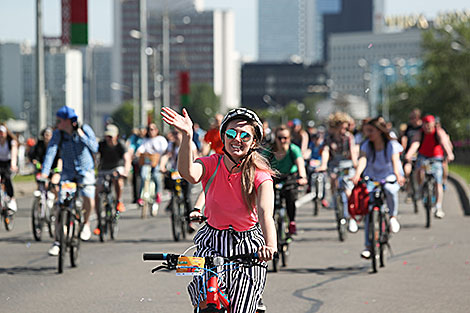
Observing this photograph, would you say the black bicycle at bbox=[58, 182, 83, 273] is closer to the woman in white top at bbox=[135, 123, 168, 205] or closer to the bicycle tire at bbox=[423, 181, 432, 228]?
the woman in white top at bbox=[135, 123, 168, 205]

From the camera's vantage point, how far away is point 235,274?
15.2ft

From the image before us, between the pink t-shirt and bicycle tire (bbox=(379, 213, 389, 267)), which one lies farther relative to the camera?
bicycle tire (bbox=(379, 213, 389, 267))

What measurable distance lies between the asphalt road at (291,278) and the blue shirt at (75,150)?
Answer: 1.09 meters

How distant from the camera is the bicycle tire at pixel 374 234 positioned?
31.7ft

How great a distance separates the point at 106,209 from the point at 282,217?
3.47 meters

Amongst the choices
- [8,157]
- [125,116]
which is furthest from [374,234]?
[125,116]

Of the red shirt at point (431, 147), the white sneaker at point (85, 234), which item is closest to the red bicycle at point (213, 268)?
the white sneaker at point (85, 234)

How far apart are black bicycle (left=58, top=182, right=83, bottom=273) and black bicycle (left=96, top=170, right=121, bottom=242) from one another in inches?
89.6

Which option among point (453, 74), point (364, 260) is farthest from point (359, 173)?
point (453, 74)

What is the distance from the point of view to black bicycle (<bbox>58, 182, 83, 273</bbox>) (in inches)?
374

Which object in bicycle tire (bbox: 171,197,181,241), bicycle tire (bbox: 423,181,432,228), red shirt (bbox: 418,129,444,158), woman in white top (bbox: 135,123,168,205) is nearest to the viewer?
bicycle tire (bbox: 171,197,181,241)

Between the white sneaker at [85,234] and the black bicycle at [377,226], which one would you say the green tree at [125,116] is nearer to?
the white sneaker at [85,234]

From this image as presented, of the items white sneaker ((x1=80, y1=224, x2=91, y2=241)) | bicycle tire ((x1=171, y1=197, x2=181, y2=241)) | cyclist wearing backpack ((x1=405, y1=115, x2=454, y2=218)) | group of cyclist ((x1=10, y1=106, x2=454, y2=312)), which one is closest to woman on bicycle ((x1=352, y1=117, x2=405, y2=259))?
group of cyclist ((x1=10, y1=106, x2=454, y2=312))

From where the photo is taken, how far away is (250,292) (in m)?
4.63
